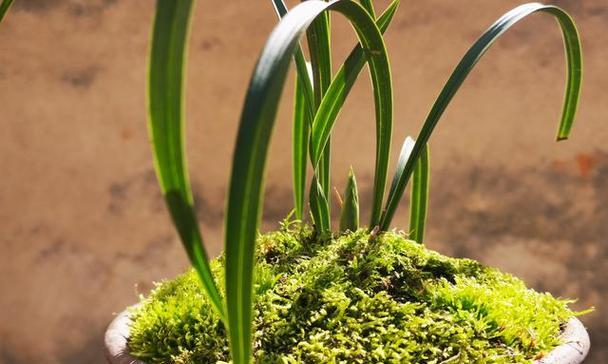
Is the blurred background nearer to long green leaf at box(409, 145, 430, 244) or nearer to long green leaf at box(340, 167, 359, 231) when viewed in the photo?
long green leaf at box(409, 145, 430, 244)

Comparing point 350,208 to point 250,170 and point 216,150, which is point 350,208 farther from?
point 216,150

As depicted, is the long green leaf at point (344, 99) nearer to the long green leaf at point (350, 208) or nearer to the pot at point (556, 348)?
the long green leaf at point (350, 208)

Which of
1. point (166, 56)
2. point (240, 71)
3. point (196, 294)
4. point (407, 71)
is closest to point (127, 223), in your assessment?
point (240, 71)

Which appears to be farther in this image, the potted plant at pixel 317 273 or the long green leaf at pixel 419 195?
the long green leaf at pixel 419 195

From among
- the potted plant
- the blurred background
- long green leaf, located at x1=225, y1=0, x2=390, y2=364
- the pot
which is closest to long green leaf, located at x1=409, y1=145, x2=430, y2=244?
the potted plant

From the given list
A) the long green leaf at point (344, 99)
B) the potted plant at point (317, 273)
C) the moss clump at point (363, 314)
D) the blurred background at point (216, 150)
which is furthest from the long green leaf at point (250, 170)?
the blurred background at point (216, 150)

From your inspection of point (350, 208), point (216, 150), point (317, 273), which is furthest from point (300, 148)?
point (216, 150)

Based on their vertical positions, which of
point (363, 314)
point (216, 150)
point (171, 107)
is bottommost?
point (363, 314)
